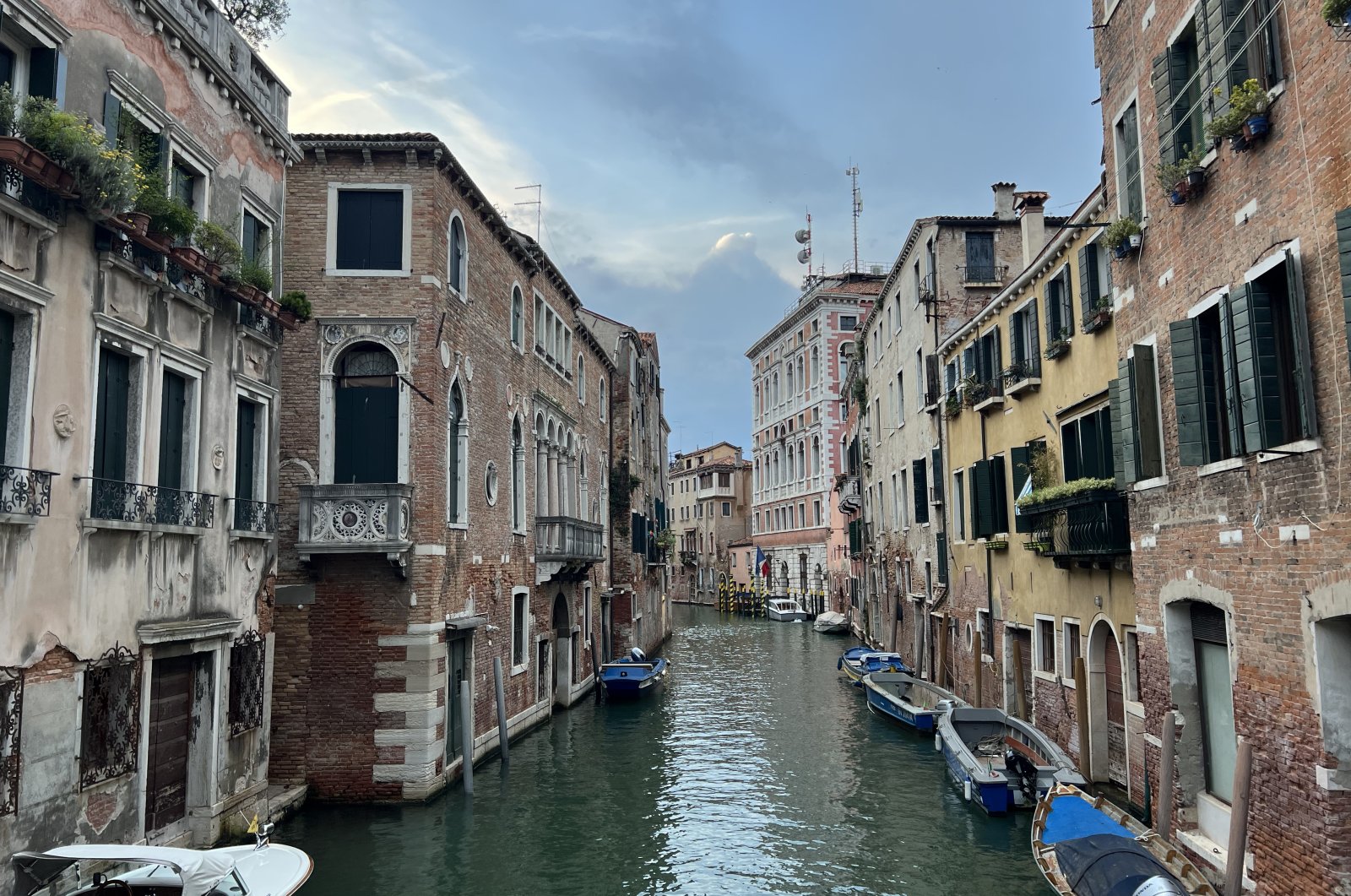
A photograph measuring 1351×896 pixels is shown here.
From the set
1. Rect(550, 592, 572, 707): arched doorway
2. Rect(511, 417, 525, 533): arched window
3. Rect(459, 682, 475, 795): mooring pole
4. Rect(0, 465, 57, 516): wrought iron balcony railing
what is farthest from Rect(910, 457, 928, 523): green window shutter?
Rect(0, 465, 57, 516): wrought iron balcony railing

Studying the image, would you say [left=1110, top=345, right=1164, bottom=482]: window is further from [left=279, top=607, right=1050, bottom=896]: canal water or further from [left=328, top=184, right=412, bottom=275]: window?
[left=328, top=184, right=412, bottom=275]: window

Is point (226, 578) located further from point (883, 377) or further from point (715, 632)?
point (715, 632)

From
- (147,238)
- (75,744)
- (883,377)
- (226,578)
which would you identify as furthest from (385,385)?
(883,377)

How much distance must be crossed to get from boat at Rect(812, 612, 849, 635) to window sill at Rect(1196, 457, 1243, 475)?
35186 millimetres

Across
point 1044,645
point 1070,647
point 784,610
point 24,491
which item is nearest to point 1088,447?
point 1070,647

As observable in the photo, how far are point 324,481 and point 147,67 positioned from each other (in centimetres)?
562

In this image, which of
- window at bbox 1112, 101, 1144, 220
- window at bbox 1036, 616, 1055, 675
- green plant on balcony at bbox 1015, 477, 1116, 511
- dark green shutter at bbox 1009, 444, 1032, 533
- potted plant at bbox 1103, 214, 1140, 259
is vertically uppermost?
window at bbox 1112, 101, 1144, 220

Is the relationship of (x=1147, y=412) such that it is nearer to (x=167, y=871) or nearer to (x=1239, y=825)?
(x=1239, y=825)

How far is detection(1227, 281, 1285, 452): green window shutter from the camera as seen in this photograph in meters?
7.18

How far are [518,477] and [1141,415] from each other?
40.2ft

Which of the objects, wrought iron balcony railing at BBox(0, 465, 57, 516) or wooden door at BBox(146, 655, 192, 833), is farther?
wooden door at BBox(146, 655, 192, 833)

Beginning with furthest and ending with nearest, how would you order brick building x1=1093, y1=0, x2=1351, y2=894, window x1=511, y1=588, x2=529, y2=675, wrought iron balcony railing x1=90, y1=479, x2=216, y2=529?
window x1=511, y1=588, x2=529, y2=675 → wrought iron balcony railing x1=90, y1=479, x2=216, y2=529 → brick building x1=1093, y1=0, x2=1351, y2=894

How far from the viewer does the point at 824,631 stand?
4334 centimetres

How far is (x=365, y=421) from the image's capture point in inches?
536
